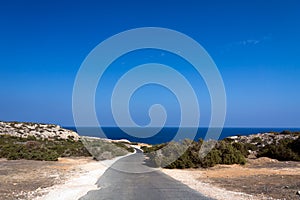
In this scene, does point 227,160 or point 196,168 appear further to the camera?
point 227,160

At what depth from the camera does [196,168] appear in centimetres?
2128

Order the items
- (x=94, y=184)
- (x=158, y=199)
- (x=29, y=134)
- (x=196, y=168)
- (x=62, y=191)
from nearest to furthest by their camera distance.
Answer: (x=158, y=199), (x=62, y=191), (x=94, y=184), (x=196, y=168), (x=29, y=134)

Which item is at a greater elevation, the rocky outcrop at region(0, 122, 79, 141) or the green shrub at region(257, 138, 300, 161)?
the rocky outcrop at region(0, 122, 79, 141)

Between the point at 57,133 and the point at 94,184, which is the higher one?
the point at 57,133

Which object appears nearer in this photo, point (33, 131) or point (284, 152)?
point (284, 152)

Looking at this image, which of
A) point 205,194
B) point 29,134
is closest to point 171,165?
point 205,194

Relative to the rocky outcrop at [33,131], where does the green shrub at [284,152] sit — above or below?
below

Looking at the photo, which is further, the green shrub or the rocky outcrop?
the rocky outcrop

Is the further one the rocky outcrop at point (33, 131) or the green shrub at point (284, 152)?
the rocky outcrop at point (33, 131)

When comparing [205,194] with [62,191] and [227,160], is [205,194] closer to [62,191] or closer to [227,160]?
[62,191]

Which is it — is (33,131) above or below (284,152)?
above

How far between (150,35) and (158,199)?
17.7 meters

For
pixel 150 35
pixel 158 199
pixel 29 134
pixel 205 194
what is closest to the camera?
pixel 158 199

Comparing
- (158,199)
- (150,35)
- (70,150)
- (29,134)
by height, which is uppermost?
(150,35)
